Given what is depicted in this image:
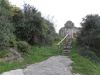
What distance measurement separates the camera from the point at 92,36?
24.0 meters

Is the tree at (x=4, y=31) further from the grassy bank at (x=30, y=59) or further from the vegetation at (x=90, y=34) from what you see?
the vegetation at (x=90, y=34)

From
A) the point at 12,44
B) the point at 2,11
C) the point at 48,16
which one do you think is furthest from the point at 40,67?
the point at 48,16

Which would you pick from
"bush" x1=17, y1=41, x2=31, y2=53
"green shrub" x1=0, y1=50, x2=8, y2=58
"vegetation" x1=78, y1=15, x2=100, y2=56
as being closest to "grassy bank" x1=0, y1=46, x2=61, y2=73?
"bush" x1=17, y1=41, x2=31, y2=53

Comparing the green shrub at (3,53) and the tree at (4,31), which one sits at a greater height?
the tree at (4,31)

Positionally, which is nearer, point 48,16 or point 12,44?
point 12,44

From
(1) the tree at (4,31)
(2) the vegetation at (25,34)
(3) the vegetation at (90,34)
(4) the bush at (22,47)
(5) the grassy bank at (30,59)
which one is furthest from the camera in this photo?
(3) the vegetation at (90,34)

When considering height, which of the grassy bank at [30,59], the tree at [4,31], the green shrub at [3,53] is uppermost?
the tree at [4,31]

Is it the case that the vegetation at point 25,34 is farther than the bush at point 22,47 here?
No

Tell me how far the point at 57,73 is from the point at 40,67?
6.43 ft

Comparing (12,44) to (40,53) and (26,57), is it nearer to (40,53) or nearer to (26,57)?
(26,57)

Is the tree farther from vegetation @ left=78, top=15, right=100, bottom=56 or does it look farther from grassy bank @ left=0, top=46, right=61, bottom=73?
vegetation @ left=78, top=15, right=100, bottom=56

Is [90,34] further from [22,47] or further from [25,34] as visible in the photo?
[22,47]

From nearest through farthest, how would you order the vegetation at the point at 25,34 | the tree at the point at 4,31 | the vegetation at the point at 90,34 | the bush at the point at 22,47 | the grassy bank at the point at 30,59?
the grassy bank at the point at 30,59, the tree at the point at 4,31, the vegetation at the point at 25,34, the bush at the point at 22,47, the vegetation at the point at 90,34

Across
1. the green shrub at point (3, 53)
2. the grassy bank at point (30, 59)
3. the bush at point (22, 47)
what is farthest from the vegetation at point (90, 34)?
the green shrub at point (3, 53)
